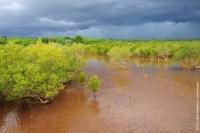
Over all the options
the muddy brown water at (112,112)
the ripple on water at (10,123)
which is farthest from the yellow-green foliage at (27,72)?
the muddy brown water at (112,112)

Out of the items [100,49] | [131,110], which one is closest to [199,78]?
[131,110]

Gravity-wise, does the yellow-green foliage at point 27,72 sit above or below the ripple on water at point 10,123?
above

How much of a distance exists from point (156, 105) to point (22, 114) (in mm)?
17057

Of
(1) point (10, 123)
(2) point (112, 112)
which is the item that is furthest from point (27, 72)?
(2) point (112, 112)

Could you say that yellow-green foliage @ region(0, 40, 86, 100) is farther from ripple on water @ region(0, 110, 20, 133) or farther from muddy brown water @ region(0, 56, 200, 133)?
muddy brown water @ region(0, 56, 200, 133)

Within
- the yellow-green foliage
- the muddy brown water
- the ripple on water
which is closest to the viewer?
the muddy brown water

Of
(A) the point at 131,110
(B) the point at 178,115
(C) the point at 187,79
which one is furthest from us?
(C) the point at 187,79

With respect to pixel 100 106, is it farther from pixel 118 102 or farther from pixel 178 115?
pixel 178 115

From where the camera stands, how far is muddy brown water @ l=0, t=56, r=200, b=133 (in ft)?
68.3

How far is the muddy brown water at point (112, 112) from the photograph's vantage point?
68.3 ft

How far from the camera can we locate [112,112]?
24.8 metres

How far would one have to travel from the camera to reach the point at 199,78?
4250cm

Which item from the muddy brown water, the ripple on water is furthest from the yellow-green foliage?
the muddy brown water

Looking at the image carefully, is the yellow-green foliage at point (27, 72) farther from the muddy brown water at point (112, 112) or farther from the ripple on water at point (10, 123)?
the muddy brown water at point (112, 112)
